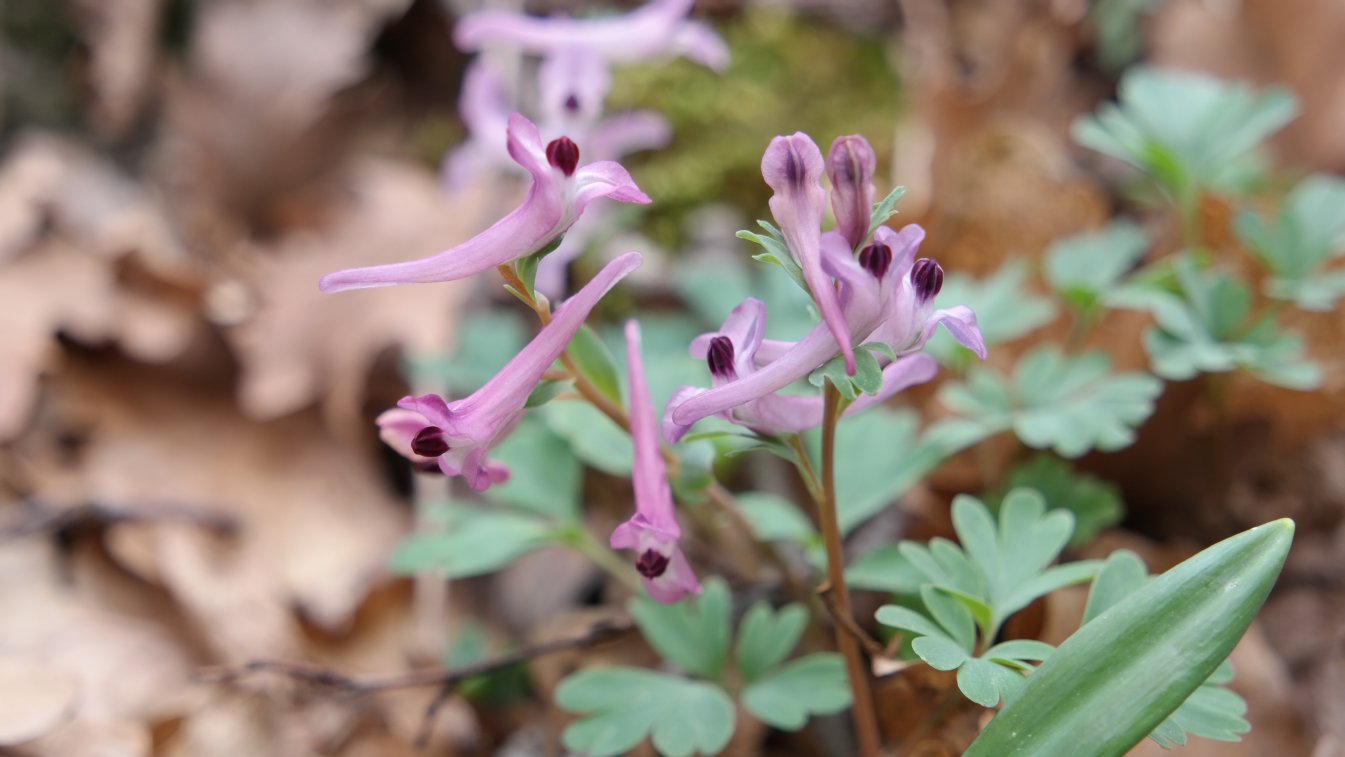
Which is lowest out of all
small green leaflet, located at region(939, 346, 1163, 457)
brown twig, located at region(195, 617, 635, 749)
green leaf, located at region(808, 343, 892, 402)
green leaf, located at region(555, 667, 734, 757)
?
brown twig, located at region(195, 617, 635, 749)

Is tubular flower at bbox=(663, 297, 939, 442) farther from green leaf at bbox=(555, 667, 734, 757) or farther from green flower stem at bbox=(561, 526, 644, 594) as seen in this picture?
green flower stem at bbox=(561, 526, 644, 594)

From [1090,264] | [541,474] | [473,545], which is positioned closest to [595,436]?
[541,474]

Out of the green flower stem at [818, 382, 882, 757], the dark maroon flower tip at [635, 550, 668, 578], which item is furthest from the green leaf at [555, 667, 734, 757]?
the dark maroon flower tip at [635, 550, 668, 578]

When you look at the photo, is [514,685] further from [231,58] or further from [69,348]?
[231,58]

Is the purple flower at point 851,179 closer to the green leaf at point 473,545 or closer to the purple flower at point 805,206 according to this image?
the purple flower at point 805,206

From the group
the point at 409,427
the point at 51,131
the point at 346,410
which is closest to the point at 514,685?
the point at 409,427

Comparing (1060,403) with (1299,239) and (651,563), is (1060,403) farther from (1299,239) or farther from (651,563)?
(651,563)

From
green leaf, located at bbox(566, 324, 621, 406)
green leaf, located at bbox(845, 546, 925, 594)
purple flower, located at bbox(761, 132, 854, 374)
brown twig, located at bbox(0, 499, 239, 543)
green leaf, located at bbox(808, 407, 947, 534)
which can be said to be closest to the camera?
purple flower, located at bbox(761, 132, 854, 374)

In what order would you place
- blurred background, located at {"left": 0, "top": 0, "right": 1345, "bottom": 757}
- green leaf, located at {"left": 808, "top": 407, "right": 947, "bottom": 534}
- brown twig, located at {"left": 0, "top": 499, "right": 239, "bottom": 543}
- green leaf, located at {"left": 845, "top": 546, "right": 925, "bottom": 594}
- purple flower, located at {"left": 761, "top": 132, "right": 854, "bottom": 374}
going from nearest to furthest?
purple flower, located at {"left": 761, "top": 132, "right": 854, "bottom": 374} < green leaf, located at {"left": 845, "top": 546, "right": 925, "bottom": 594} < green leaf, located at {"left": 808, "top": 407, "right": 947, "bottom": 534} < blurred background, located at {"left": 0, "top": 0, "right": 1345, "bottom": 757} < brown twig, located at {"left": 0, "top": 499, "right": 239, "bottom": 543}
